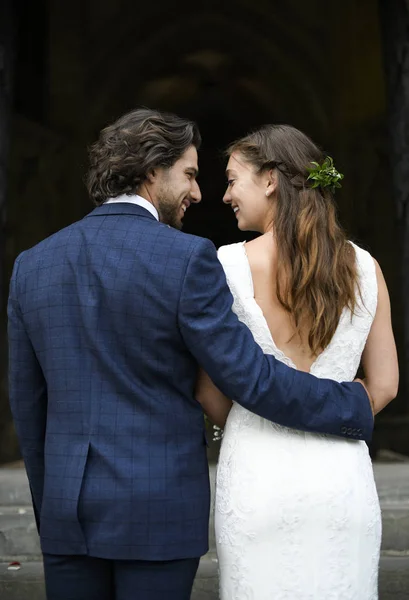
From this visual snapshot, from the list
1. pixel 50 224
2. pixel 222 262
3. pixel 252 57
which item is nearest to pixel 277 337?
pixel 222 262

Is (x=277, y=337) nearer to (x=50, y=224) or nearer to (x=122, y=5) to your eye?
(x=50, y=224)

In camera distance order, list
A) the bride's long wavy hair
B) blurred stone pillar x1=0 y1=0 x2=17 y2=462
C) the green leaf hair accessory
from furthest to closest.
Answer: blurred stone pillar x1=0 y1=0 x2=17 y2=462 < the green leaf hair accessory < the bride's long wavy hair

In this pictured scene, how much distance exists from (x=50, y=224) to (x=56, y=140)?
0.93 metres

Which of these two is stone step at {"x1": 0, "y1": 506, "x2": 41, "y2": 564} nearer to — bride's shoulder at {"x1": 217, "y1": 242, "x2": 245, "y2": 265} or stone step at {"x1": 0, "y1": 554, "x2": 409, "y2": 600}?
stone step at {"x1": 0, "y1": 554, "x2": 409, "y2": 600}

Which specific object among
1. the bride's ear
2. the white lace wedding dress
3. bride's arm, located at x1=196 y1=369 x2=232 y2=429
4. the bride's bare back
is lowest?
the white lace wedding dress

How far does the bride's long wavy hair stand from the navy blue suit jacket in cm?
20

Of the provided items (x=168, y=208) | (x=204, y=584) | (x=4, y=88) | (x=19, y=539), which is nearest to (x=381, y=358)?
(x=168, y=208)

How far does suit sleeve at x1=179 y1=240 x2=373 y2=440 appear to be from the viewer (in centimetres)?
211

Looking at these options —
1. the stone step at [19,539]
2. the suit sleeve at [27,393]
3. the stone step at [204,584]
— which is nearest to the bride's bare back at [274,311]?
the suit sleeve at [27,393]

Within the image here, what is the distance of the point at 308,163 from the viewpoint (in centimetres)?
246

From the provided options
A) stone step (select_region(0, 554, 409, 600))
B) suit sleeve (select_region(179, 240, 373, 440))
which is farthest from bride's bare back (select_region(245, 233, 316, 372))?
stone step (select_region(0, 554, 409, 600))

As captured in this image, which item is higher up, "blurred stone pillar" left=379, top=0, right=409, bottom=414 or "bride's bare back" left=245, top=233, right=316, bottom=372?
"blurred stone pillar" left=379, top=0, right=409, bottom=414

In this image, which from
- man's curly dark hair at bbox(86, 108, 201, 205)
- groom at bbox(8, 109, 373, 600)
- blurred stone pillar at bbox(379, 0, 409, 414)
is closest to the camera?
groom at bbox(8, 109, 373, 600)

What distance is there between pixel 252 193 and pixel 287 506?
31.8 inches
